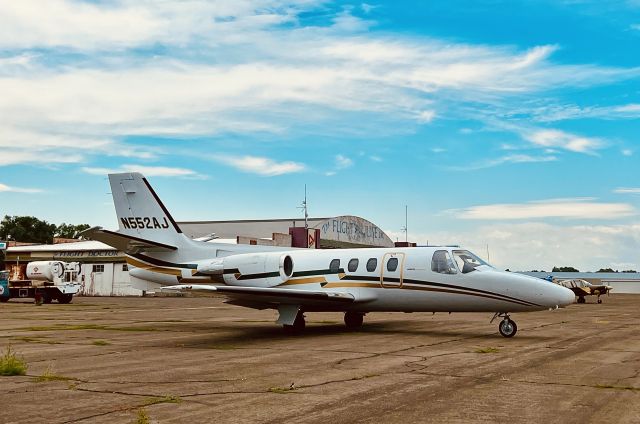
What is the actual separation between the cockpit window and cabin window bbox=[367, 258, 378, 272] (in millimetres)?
2358

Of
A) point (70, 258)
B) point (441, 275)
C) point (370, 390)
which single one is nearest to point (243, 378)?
Result: point (370, 390)

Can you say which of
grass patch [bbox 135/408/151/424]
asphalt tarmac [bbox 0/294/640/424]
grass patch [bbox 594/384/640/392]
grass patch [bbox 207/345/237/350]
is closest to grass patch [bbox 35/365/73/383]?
asphalt tarmac [bbox 0/294/640/424]

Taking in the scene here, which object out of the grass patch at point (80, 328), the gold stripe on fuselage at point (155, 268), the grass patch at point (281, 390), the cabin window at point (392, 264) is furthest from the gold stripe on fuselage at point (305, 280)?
the grass patch at point (281, 390)

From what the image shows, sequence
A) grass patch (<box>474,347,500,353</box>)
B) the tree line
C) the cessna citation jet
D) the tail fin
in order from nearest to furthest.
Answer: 1. grass patch (<box>474,347,500,353</box>)
2. the cessna citation jet
3. the tail fin
4. the tree line

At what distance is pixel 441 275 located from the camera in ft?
60.8

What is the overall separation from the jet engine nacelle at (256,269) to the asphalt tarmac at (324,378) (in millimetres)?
2060

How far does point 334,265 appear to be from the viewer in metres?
20.5

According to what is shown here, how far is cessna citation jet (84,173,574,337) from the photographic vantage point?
58.4 ft

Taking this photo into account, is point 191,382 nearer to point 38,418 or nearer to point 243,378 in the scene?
point 243,378

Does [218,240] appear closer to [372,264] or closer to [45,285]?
[45,285]

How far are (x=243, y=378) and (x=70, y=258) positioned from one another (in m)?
59.1

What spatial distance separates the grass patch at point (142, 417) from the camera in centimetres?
712

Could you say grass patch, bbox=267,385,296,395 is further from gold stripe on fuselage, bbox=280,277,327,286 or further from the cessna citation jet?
gold stripe on fuselage, bbox=280,277,327,286

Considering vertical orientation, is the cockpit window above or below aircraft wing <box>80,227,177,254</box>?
below
